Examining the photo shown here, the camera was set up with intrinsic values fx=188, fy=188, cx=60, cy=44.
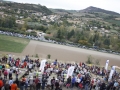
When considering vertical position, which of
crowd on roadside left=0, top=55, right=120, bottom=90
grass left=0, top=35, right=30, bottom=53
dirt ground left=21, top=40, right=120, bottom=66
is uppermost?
crowd on roadside left=0, top=55, right=120, bottom=90

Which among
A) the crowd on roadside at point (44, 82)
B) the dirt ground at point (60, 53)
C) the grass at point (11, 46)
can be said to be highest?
the crowd on roadside at point (44, 82)

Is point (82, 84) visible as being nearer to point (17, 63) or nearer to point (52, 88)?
point (52, 88)

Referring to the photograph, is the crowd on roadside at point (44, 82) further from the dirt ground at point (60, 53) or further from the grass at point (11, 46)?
the dirt ground at point (60, 53)

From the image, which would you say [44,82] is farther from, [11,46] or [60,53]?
Result: [60,53]

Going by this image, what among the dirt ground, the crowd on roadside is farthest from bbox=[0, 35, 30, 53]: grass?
the crowd on roadside

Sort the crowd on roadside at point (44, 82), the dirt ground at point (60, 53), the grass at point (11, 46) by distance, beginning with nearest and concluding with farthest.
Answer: the crowd on roadside at point (44, 82) → the grass at point (11, 46) → the dirt ground at point (60, 53)

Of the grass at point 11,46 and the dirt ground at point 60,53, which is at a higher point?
the grass at point 11,46

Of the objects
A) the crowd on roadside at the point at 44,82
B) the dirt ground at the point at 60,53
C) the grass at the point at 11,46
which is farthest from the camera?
the dirt ground at the point at 60,53

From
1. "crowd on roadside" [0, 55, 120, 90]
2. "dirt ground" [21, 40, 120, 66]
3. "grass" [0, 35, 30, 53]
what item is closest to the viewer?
"crowd on roadside" [0, 55, 120, 90]

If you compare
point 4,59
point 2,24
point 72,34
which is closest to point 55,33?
point 72,34

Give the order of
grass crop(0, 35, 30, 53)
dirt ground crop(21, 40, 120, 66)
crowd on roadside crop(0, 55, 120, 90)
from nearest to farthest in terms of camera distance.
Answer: crowd on roadside crop(0, 55, 120, 90) < grass crop(0, 35, 30, 53) < dirt ground crop(21, 40, 120, 66)

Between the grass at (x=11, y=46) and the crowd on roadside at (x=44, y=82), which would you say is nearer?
the crowd on roadside at (x=44, y=82)

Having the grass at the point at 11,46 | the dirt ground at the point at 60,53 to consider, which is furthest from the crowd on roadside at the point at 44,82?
the dirt ground at the point at 60,53

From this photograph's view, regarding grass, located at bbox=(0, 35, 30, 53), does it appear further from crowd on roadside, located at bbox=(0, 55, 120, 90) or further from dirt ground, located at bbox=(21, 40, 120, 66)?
crowd on roadside, located at bbox=(0, 55, 120, 90)
